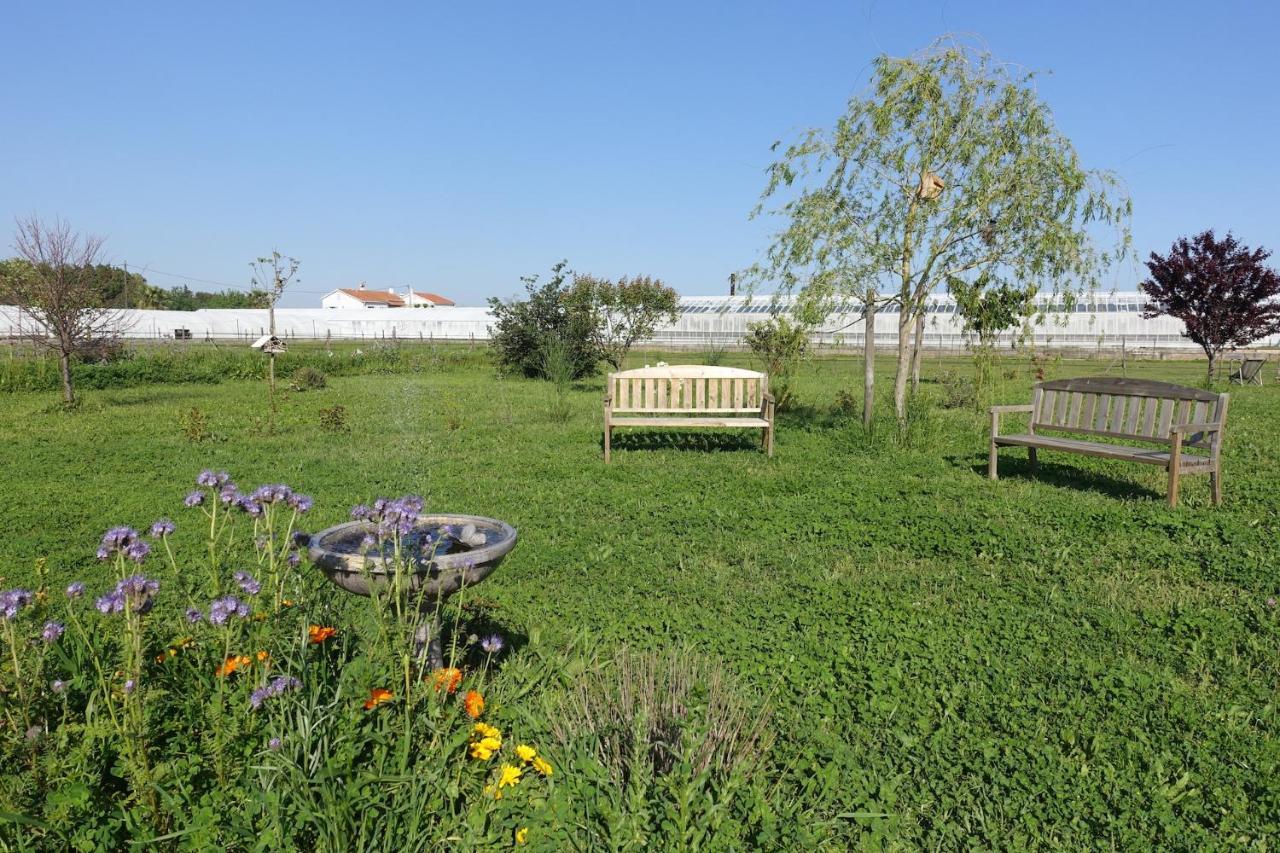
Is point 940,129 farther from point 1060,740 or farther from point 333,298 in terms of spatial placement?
point 333,298

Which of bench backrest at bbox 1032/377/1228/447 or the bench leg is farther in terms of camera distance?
bench backrest at bbox 1032/377/1228/447

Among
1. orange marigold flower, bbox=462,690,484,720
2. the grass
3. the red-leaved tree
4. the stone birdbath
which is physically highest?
the red-leaved tree

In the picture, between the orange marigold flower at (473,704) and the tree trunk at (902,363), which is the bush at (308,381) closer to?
the tree trunk at (902,363)

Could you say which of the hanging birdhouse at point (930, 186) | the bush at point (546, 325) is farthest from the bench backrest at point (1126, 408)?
the bush at point (546, 325)

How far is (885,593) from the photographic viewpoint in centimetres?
464

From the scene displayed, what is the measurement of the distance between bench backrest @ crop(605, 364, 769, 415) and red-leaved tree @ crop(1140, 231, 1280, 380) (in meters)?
16.1

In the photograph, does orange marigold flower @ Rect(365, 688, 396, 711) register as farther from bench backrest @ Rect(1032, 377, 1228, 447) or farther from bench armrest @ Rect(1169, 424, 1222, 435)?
bench backrest @ Rect(1032, 377, 1228, 447)

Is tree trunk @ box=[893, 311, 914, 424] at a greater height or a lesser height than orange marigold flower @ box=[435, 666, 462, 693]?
greater

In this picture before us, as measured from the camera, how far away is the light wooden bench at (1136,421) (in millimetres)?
6430

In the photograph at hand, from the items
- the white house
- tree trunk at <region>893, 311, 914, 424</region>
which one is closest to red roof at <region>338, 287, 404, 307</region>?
the white house

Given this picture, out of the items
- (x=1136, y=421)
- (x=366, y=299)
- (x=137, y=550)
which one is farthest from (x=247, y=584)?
(x=366, y=299)

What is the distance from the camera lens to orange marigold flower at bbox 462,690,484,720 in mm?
2578

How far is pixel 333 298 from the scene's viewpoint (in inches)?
3248

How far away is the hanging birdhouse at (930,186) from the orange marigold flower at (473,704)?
8.08 metres
